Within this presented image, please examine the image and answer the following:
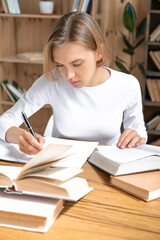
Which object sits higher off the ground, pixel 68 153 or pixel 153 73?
pixel 68 153

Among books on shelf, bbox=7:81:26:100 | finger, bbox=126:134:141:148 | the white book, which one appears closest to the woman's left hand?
finger, bbox=126:134:141:148

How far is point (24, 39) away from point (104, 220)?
121 inches

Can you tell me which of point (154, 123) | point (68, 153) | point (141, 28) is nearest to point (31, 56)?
point (141, 28)

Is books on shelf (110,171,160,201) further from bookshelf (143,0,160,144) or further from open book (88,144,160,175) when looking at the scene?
bookshelf (143,0,160,144)

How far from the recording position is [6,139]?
1505 mm

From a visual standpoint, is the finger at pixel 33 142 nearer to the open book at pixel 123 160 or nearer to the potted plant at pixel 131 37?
the open book at pixel 123 160

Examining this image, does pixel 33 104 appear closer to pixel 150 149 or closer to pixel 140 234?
pixel 150 149

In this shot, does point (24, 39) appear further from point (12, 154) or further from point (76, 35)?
point (12, 154)

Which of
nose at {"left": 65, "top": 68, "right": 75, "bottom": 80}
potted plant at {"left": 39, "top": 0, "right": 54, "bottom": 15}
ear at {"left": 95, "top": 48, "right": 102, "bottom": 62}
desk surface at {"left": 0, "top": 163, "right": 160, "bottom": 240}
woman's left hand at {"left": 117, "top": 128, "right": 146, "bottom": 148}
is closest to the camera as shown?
desk surface at {"left": 0, "top": 163, "right": 160, "bottom": 240}

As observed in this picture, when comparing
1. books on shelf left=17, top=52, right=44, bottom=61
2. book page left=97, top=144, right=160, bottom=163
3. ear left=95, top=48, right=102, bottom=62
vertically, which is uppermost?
ear left=95, top=48, right=102, bottom=62

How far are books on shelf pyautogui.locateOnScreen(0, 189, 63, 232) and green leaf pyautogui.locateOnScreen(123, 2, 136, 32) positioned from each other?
2709mm

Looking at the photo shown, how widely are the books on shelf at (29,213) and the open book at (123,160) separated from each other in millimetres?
309

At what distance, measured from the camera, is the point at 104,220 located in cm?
91

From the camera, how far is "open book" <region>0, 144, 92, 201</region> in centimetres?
91
